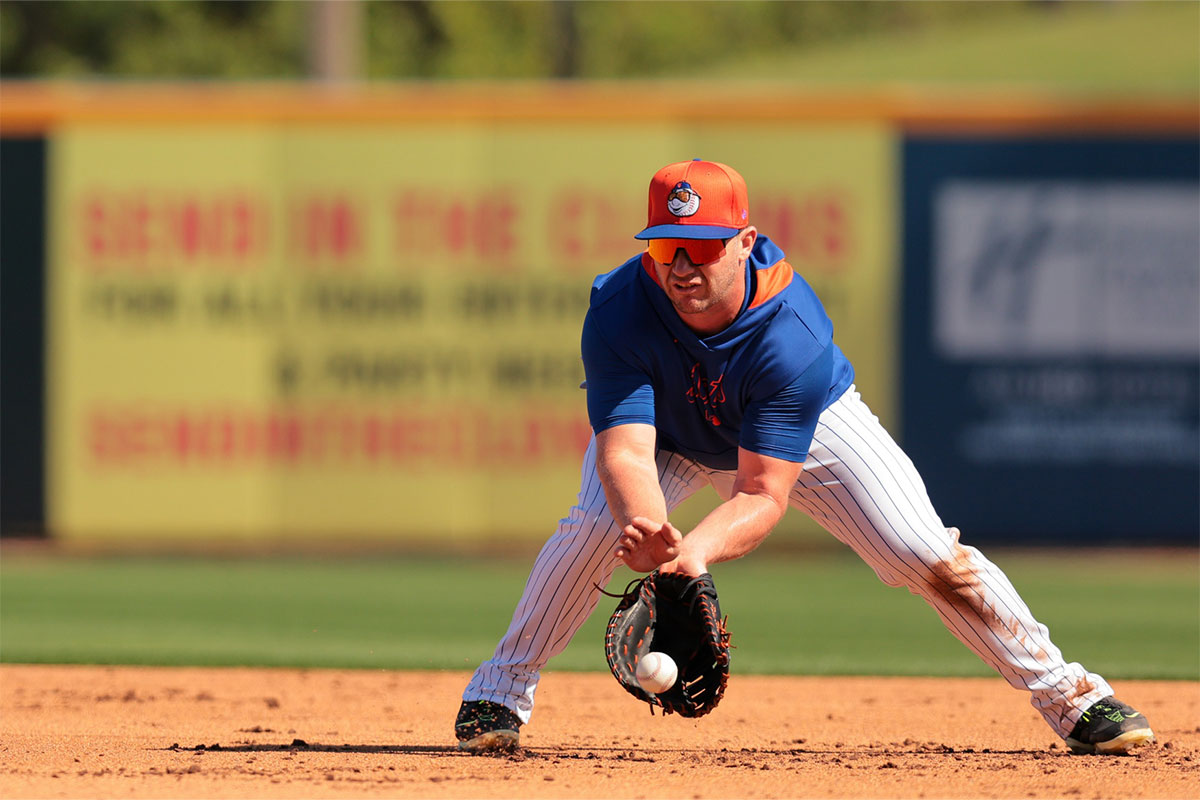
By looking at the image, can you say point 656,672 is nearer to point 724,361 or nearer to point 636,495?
point 636,495

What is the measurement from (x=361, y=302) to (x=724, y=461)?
23.9 ft

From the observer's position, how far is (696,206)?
12.7 feet

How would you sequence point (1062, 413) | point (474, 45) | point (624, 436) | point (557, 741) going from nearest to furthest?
point (624, 436) < point (557, 741) < point (1062, 413) < point (474, 45)

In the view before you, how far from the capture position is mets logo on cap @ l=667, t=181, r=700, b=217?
3.88m

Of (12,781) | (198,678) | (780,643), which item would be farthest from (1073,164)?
(12,781)

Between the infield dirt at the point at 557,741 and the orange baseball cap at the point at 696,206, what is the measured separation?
4.26ft

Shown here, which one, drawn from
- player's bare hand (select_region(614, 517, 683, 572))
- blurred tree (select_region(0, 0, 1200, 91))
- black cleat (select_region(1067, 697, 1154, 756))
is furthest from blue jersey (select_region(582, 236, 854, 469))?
blurred tree (select_region(0, 0, 1200, 91))

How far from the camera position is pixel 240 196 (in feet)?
37.4

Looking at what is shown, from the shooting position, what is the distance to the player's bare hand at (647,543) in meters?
3.80

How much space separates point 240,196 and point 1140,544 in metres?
6.48

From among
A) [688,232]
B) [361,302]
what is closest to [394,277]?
[361,302]

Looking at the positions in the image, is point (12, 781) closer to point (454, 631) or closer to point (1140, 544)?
point (454, 631)

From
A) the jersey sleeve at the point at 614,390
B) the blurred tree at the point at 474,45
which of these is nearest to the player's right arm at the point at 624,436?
the jersey sleeve at the point at 614,390

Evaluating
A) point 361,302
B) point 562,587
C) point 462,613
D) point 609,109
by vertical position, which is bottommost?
point 462,613
